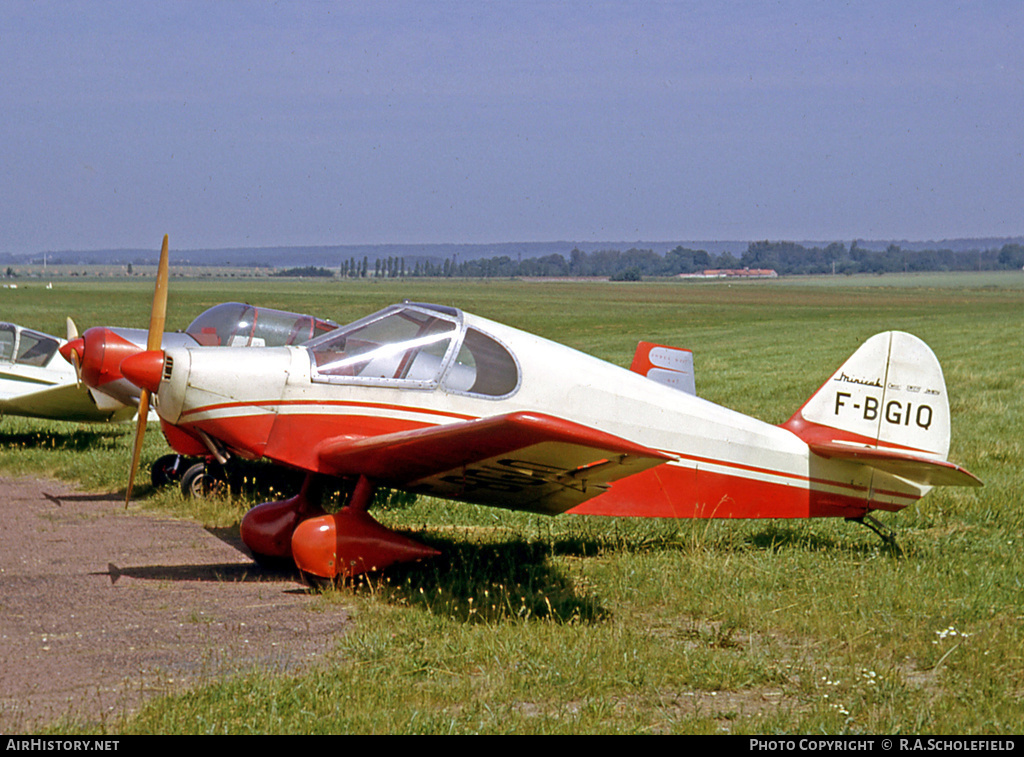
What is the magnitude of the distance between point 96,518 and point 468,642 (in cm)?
523

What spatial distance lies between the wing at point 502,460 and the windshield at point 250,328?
4.33 meters

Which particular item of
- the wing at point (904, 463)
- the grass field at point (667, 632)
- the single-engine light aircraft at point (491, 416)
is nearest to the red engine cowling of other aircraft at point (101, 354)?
the grass field at point (667, 632)

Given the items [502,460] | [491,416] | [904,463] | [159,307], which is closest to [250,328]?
[159,307]

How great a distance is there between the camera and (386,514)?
29.3 ft

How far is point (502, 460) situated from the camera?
Answer: 219 inches

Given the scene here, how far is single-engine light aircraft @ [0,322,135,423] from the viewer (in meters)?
12.1

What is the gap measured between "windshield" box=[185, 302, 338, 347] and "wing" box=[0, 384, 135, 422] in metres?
2.08

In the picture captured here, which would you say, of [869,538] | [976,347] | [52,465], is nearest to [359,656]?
[869,538]

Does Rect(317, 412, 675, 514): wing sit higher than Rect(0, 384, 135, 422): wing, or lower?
higher

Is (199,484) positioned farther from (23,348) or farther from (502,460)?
(23,348)

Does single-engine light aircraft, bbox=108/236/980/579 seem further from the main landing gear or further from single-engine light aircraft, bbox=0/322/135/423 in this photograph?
single-engine light aircraft, bbox=0/322/135/423

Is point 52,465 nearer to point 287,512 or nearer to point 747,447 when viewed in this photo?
point 287,512

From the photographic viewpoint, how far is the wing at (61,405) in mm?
11961

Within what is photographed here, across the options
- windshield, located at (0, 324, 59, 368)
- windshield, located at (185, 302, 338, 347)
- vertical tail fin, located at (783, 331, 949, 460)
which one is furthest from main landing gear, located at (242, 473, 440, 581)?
windshield, located at (0, 324, 59, 368)
